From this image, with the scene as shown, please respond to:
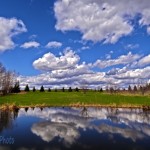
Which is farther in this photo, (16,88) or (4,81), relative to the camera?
(16,88)

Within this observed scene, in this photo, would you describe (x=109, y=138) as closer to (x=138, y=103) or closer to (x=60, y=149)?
(x=60, y=149)

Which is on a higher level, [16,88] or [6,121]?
[16,88]

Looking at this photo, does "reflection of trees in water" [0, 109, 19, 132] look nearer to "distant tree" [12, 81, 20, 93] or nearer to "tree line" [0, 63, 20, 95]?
"tree line" [0, 63, 20, 95]

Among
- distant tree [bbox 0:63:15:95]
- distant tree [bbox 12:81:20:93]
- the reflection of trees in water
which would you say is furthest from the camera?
distant tree [bbox 12:81:20:93]

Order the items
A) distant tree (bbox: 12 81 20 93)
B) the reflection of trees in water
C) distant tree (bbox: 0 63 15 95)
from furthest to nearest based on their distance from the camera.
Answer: distant tree (bbox: 12 81 20 93), distant tree (bbox: 0 63 15 95), the reflection of trees in water

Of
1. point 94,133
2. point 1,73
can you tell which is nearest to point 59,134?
point 94,133

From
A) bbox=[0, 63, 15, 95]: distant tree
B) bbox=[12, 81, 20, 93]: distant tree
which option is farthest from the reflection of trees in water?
bbox=[12, 81, 20, 93]: distant tree

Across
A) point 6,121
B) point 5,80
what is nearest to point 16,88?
point 5,80

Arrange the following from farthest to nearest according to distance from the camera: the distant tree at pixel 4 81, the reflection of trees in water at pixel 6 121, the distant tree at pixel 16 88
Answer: the distant tree at pixel 16 88 → the distant tree at pixel 4 81 → the reflection of trees in water at pixel 6 121

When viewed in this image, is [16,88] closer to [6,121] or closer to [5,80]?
[5,80]

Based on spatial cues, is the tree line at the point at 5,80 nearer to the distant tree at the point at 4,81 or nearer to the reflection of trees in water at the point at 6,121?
the distant tree at the point at 4,81

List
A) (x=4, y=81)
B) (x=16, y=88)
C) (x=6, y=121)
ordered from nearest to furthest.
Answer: (x=6, y=121) → (x=4, y=81) → (x=16, y=88)

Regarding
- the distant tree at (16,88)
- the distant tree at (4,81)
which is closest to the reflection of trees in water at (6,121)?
the distant tree at (4,81)

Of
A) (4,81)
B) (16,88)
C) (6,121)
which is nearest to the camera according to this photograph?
(6,121)
